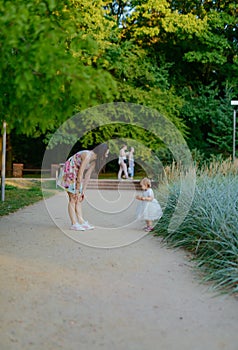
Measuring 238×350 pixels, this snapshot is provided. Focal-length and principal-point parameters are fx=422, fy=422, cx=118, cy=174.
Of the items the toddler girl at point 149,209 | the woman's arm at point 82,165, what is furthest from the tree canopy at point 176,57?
the woman's arm at point 82,165

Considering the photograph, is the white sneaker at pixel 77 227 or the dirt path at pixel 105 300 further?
the white sneaker at pixel 77 227

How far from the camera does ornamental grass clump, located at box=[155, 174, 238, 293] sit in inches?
182

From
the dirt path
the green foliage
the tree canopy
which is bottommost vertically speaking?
the dirt path

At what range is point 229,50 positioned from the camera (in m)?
23.4

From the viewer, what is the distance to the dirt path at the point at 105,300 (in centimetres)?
309

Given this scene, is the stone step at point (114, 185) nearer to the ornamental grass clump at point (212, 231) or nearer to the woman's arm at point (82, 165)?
the ornamental grass clump at point (212, 231)

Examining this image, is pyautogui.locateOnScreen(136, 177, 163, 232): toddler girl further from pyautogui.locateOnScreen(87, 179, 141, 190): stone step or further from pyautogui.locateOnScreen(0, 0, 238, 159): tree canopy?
pyautogui.locateOnScreen(0, 0, 238, 159): tree canopy

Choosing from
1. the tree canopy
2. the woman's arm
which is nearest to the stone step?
the tree canopy

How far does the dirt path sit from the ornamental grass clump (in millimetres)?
237

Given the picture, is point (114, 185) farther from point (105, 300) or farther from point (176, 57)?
point (105, 300)

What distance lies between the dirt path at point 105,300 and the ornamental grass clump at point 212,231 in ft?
0.78

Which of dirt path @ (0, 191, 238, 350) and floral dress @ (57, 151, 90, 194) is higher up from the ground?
floral dress @ (57, 151, 90, 194)

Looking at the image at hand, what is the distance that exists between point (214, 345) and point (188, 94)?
2144cm

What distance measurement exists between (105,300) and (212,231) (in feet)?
6.70
